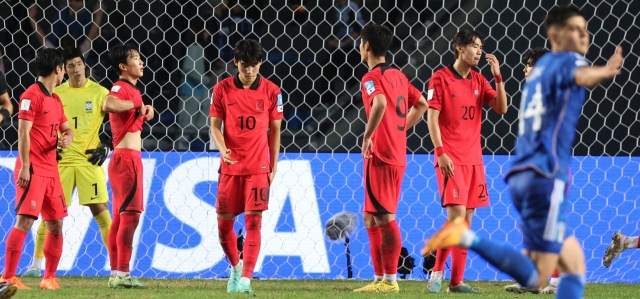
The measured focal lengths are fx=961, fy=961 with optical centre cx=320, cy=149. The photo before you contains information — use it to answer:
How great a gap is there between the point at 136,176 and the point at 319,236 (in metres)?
1.50

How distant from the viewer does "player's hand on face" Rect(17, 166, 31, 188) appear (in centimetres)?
558

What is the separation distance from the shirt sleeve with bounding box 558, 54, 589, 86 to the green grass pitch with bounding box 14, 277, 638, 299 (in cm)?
211

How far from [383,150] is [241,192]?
894 mm

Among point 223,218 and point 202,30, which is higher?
point 202,30

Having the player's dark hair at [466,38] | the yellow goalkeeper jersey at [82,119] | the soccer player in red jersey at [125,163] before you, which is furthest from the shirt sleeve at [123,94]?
the player's dark hair at [466,38]

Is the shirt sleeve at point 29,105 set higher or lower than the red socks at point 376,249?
higher

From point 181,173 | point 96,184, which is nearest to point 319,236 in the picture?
point 181,173

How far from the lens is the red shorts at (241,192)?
18.7ft

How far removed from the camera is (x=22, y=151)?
219 inches

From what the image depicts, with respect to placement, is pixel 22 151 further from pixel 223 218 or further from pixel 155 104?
pixel 155 104

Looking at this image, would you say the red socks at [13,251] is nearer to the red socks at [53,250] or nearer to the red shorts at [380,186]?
the red socks at [53,250]

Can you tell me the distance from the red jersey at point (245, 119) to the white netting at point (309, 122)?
3.82ft

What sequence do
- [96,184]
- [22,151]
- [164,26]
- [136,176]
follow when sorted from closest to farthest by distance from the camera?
1. [22,151]
2. [136,176]
3. [96,184]
4. [164,26]

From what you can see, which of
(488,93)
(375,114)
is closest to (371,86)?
(375,114)
